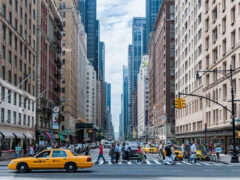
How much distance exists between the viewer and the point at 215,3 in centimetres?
6181

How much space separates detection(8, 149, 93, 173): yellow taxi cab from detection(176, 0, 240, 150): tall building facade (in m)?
21.6

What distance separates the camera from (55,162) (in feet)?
81.6

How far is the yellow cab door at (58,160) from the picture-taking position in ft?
81.6

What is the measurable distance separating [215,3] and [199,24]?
11.3 meters

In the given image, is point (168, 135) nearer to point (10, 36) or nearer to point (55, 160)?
point (10, 36)

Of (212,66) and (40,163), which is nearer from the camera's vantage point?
(40,163)

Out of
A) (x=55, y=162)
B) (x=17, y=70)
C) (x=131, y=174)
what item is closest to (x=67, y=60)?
(x=17, y=70)

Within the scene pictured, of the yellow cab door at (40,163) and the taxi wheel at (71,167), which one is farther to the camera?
the yellow cab door at (40,163)

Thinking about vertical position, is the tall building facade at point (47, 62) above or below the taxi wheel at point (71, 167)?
above

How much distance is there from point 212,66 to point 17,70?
2960 centimetres

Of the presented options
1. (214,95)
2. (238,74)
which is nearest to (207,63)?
(214,95)

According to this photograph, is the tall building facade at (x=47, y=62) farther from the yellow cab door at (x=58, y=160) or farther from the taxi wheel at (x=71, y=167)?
the taxi wheel at (x=71, y=167)

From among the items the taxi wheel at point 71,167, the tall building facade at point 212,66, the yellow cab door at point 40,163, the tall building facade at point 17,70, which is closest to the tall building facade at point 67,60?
the tall building facade at point 212,66

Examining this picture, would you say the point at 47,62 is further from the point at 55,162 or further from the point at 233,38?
the point at 55,162
